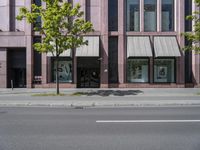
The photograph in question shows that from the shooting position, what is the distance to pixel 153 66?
2744cm

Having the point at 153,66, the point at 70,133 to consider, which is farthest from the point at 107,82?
the point at 70,133

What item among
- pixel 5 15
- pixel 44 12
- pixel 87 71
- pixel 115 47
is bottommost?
pixel 87 71

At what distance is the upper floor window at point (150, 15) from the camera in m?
27.8

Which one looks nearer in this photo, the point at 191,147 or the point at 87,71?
the point at 191,147

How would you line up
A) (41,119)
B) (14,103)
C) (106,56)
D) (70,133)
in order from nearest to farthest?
1. (70,133)
2. (41,119)
3. (14,103)
4. (106,56)

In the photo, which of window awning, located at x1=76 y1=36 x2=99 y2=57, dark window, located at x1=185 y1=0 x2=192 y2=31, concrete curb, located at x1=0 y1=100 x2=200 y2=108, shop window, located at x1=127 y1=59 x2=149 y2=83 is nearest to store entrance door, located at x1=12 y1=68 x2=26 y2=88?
window awning, located at x1=76 y1=36 x2=99 y2=57

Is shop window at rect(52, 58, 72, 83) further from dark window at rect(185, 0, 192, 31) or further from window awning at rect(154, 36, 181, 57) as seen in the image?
dark window at rect(185, 0, 192, 31)

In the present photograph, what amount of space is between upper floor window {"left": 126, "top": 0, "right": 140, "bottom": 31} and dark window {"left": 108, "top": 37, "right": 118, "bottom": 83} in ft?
7.28

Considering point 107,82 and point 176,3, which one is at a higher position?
point 176,3

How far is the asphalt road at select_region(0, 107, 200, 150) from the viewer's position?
21.0 feet

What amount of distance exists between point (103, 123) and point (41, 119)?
271cm

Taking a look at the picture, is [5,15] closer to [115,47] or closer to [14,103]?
[115,47]

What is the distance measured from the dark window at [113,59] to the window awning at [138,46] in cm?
160

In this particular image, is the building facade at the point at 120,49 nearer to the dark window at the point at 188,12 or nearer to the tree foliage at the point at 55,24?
the dark window at the point at 188,12
